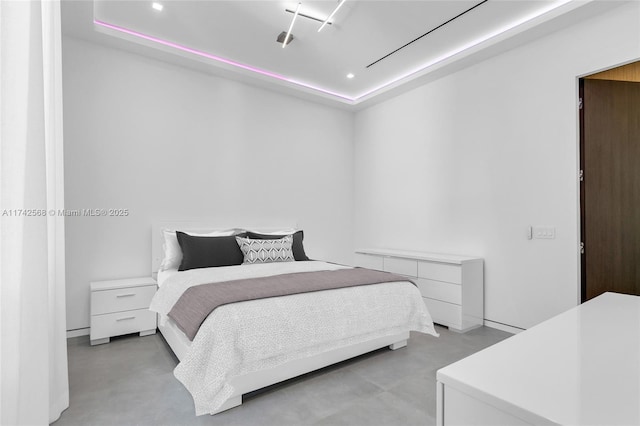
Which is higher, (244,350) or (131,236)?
(131,236)

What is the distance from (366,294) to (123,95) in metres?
3.14

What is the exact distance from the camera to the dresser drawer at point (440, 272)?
3.45 meters

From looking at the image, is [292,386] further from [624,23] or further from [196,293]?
[624,23]

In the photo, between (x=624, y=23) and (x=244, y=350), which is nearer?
(x=244, y=350)

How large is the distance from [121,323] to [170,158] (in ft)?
5.76

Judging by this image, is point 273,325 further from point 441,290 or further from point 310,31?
point 310,31

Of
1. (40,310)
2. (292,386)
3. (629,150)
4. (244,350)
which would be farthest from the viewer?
(629,150)

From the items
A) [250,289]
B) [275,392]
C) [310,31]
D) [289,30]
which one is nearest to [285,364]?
[275,392]

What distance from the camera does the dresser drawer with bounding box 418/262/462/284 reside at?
3447 millimetres

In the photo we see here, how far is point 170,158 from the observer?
12.5 feet

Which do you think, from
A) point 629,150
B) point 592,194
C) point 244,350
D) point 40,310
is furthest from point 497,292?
point 40,310

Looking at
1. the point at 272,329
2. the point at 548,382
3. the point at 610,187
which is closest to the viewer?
the point at 548,382

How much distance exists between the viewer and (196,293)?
2330 millimetres

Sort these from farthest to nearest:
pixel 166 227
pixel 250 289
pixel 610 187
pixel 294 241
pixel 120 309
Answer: pixel 294 241
pixel 166 227
pixel 120 309
pixel 610 187
pixel 250 289
